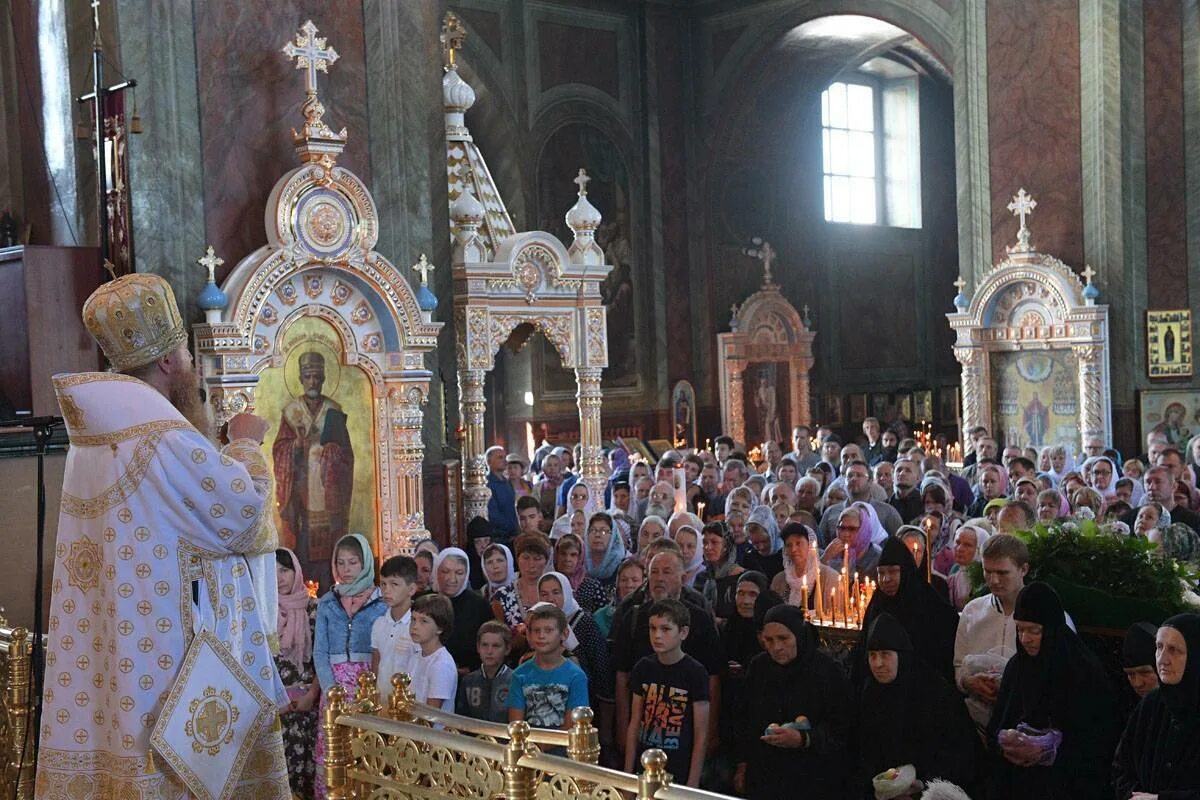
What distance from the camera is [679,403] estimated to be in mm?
20016

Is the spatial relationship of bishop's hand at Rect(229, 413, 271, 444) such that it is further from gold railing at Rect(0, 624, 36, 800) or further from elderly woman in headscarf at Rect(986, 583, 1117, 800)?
elderly woman in headscarf at Rect(986, 583, 1117, 800)

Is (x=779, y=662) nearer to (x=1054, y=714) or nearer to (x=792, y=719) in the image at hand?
(x=792, y=719)

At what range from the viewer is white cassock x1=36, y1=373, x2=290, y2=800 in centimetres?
364

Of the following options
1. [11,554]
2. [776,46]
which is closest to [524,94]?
[776,46]

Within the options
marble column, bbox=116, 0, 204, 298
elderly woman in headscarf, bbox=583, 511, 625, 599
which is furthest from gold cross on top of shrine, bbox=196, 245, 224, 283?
elderly woman in headscarf, bbox=583, 511, 625, 599

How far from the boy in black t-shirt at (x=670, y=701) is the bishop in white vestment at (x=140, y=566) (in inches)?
79.1

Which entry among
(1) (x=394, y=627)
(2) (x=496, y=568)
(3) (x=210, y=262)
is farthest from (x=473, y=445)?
(1) (x=394, y=627)

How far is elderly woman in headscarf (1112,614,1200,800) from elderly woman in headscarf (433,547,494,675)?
3067mm

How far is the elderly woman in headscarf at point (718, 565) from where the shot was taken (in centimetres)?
775

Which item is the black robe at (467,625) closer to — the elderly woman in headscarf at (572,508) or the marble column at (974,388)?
the elderly woman in headscarf at (572,508)

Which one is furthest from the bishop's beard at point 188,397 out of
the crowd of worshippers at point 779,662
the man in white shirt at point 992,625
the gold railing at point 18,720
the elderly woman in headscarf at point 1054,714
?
the man in white shirt at point 992,625

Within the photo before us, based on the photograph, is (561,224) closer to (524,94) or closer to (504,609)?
(524,94)

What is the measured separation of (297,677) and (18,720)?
5.50 ft

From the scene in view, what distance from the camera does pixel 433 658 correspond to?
5.70m
